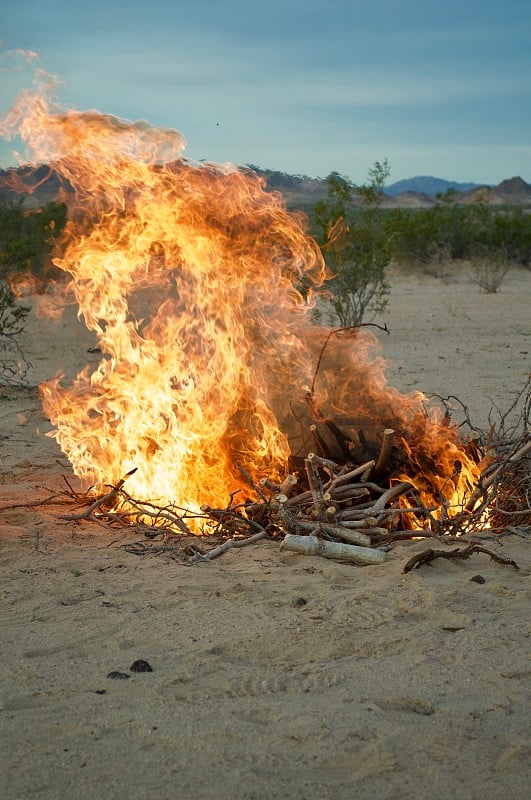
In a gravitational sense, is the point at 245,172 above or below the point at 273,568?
above

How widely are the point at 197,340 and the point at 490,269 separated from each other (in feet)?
66.2

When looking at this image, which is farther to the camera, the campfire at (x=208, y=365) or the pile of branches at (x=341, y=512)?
the campfire at (x=208, y=365)

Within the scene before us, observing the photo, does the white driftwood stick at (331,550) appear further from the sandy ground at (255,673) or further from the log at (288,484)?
the log at (288,484)

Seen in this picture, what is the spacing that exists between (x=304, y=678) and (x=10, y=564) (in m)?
2.02

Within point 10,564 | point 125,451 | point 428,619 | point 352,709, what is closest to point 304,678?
point 352,709

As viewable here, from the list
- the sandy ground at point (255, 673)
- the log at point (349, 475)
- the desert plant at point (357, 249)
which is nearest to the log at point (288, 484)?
the log at point (349, 475)

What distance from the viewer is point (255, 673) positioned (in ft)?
11.6

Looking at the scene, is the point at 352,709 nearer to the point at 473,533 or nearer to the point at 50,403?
the point at 473,533

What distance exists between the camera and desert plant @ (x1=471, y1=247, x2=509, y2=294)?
21875 millimetres

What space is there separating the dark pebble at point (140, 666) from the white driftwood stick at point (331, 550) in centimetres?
153

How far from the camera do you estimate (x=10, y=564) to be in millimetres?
4793

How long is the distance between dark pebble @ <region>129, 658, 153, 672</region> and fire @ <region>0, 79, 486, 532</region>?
97.5 inches

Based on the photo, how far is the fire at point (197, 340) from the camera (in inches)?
233

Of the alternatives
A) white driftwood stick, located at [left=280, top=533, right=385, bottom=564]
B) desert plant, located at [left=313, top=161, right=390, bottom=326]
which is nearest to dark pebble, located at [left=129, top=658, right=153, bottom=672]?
white driftwood stick, located at [left=280, top=533, right=385, bottom=564]
